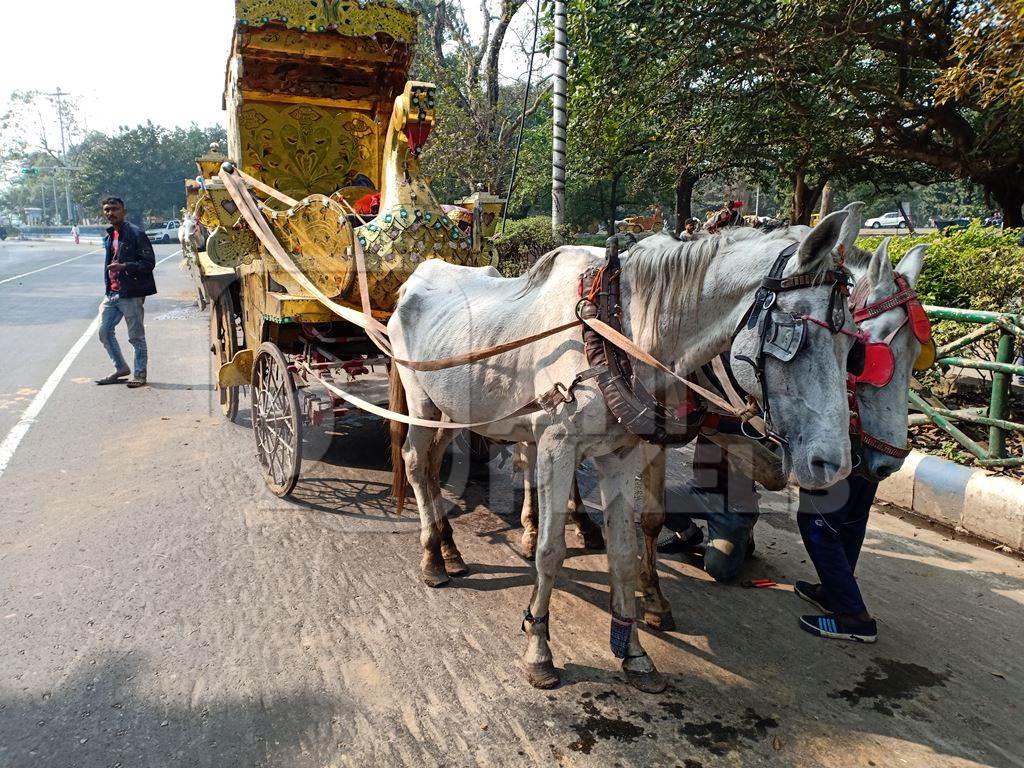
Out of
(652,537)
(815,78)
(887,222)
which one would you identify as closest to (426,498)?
(652,537)

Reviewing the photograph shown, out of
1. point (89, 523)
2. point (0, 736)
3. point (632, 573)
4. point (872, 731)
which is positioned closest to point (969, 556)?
point (872, 731)

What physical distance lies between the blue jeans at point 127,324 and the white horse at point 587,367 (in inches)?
209

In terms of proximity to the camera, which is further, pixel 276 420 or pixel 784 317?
pixel 276 420

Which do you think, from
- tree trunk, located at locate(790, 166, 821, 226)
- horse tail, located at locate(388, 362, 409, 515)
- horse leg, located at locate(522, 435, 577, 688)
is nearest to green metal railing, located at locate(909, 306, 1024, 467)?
horse leg, located at locate(522, 435, 577, 688)

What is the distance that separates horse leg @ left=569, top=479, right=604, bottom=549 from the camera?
4215mm

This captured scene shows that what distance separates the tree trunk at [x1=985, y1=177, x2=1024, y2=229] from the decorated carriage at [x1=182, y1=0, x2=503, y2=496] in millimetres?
10379

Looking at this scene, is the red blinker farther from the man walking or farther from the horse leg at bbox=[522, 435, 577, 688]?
the man walking

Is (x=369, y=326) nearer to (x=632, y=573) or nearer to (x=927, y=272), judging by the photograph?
(x=632, y=573)

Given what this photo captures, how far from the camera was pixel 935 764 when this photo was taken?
2396 mm

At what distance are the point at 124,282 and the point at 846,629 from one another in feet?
25.5

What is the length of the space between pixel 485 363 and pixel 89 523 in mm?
2927

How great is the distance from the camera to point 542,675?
2838 mm

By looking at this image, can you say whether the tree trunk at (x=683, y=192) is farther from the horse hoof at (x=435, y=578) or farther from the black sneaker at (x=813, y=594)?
the horse hoof at (x=435, y=578)

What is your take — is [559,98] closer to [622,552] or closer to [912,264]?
[912,264]
